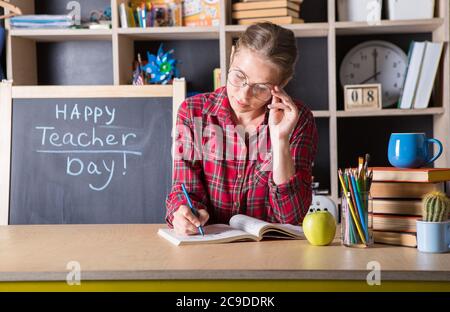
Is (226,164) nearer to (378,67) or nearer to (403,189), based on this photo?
(403,189)

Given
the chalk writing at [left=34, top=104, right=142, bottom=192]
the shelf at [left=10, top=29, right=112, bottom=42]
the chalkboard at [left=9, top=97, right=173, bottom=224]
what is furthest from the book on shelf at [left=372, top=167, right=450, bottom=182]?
the shelf at [left=10, top=29, right=112, bottom=42]

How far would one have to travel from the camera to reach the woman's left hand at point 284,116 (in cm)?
162

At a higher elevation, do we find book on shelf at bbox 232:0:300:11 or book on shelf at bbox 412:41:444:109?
book on shelf at bbox 232:0:300:11

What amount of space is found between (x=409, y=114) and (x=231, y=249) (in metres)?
1.96

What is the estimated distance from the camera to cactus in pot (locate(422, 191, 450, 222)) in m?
1.31

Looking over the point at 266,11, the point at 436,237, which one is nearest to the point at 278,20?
the point at 266,11

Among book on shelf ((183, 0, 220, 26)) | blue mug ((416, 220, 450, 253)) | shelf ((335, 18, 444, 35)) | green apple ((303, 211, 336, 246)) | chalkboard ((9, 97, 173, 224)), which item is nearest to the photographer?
blue mug ((416, 220, 450, 253))

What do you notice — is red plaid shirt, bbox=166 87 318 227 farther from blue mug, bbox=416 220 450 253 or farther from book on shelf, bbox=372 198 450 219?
blue mug, bbox=416 220 450 253

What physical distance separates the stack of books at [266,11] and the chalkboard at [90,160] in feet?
3.08

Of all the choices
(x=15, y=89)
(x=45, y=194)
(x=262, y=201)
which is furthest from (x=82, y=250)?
(x=15, y=89)

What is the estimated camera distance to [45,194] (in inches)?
88.9

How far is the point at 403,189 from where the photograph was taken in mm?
1427

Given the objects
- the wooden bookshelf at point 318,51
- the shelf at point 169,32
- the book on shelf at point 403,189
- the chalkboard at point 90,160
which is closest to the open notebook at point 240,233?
the book on shelf at point 403,189

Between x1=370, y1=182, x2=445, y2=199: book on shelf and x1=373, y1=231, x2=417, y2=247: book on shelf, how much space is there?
9 cm
